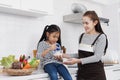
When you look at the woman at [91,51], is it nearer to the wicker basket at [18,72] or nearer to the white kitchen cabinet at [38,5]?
the wicker basket at [18,72]

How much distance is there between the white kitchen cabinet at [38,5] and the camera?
201 cm

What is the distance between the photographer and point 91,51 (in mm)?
1759

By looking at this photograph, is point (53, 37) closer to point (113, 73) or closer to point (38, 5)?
point (38, 5)

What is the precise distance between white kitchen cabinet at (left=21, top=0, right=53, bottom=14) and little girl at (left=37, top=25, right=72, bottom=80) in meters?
0.26

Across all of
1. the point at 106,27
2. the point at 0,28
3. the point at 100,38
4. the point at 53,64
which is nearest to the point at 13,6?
the point at 0,28

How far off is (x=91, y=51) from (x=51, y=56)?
381 millimetres

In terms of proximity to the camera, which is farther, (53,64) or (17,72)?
(53,64)

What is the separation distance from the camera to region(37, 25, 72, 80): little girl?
1789 millimetres

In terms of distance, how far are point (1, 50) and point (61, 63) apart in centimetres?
64

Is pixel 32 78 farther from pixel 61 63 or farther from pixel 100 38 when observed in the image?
pixel 100 38

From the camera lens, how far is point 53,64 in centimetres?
185

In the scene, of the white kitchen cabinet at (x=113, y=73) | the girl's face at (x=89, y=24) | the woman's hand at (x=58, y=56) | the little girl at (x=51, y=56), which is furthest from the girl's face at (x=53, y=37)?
the white kitchen cabinet at (x=113, y=73)

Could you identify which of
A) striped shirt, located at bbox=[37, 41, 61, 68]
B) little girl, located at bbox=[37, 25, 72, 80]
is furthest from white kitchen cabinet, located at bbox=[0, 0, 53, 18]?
striped shirt, located at bbox=[37, 41, 61, 68]

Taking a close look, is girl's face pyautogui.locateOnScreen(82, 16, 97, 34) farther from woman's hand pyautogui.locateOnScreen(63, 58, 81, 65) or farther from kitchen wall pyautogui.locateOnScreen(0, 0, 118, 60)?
kitchen wall pyautogui.locateOnScreen(0, 0, 118, 60)
